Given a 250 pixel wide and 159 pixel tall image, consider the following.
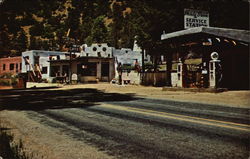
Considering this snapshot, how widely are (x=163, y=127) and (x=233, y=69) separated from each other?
51.4 ft

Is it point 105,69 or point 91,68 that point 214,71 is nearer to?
point 105,69

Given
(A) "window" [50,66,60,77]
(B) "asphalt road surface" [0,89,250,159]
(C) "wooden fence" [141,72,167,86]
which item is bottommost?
(B) "asphalt road surface" [0,89,250,159]

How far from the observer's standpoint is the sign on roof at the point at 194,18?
1778 cm

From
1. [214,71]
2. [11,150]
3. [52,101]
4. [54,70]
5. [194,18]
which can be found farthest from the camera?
[54,70]

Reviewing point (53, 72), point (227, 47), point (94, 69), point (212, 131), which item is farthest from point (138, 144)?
point (53, 72)

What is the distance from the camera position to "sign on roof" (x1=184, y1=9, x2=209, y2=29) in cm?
1778

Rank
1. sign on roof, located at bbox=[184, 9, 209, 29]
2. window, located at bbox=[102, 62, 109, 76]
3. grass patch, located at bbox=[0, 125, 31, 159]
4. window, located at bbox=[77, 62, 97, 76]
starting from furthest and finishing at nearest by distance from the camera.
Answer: window, located at bbox=[102, 62, 109, 76]
window, located at bbox=[77, 62, 97, 76]
sign on roof, located at bbox=[184, 9, 209, 29]
grass patch, located at bbox=[0, 125, 31, 159]

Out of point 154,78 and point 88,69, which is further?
point 88,69

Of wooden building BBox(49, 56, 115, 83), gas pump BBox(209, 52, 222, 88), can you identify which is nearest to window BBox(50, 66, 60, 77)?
wooden building BBox(49, 56, 115, 83)

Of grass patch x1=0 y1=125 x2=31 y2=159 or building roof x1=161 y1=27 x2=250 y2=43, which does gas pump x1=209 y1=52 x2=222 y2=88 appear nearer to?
building roof x1=161 y1=27 x2=250 y2=43

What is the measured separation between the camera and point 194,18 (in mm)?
18203

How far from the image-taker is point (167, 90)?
1842 centimetres

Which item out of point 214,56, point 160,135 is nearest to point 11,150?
point 160,135

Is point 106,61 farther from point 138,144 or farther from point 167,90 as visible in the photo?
point 138,144
